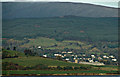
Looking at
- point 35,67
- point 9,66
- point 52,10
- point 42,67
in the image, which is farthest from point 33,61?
point 52,10

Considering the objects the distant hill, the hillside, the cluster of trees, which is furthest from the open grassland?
the distant hill

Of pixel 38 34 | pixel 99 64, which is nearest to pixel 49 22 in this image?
pixel 38 34

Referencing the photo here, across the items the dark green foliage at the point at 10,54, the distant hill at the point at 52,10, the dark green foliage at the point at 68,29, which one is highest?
the distant hill at the point at 52,10

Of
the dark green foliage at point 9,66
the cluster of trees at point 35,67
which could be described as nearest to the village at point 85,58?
the cluster of trees at point 35,67

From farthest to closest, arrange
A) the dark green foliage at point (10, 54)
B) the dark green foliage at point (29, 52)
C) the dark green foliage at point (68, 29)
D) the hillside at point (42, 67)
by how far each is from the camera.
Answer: the dark green foliage at point (68, 29), the dark green foliage at point (29, 52), the dark green foliage at point (10, 54), the hillside at point (42, 67)

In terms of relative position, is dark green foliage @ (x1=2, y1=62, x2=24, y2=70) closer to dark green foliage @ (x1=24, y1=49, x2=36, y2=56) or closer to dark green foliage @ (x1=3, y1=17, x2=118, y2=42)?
dark green foliage @ (x1=24, y1=49, x2=36, y2=56)

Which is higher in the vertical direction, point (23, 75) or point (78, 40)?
point (78, 40)

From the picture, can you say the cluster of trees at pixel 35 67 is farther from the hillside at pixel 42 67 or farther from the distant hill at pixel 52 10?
the distant hill at pixel 52 10

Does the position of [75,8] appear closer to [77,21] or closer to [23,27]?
[77,21]
